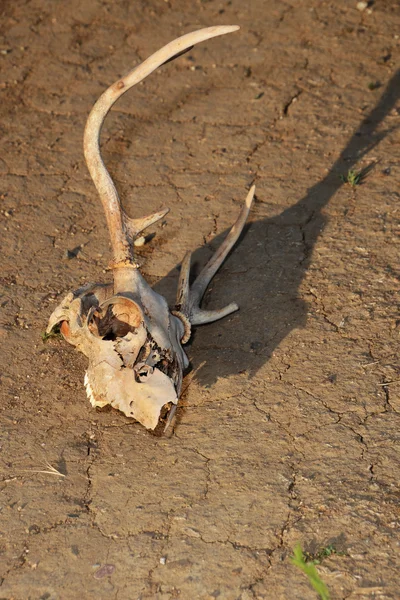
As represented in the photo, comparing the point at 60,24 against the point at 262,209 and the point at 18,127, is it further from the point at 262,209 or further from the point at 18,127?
the point at 262,209

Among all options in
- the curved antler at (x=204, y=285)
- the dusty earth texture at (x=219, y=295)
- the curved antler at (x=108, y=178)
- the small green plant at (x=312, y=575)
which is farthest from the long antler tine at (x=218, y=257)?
the small green plant at (x=312, y=575)

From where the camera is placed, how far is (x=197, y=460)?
3.38 metres

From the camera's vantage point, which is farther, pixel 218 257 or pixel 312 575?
pixel 218 257

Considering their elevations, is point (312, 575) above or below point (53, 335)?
above

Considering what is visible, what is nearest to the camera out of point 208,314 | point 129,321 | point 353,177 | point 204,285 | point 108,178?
point 129,321

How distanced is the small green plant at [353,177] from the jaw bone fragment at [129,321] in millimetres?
1211

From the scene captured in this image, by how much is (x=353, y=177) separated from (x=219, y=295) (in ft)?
3.73

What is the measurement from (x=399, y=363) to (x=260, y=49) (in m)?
2.95

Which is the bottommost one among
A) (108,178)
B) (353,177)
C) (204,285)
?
(353,177)

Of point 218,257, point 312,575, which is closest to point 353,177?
point 218,257

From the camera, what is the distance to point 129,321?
3.56m

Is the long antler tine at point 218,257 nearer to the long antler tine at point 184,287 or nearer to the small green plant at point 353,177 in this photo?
the long antler tine at point 184,287

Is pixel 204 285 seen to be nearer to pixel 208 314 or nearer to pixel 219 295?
pixel 219 295

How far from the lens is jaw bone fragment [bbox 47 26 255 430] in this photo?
129 inches
